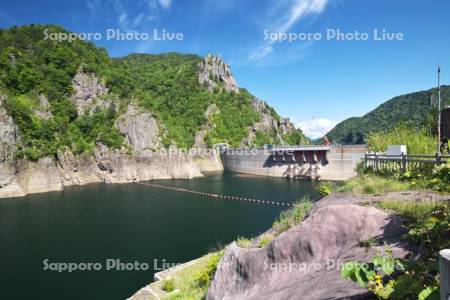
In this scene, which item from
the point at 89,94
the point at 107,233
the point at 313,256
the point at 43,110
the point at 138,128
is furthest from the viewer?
the point at 89,94

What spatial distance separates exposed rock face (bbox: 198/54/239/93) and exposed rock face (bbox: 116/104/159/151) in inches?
2054

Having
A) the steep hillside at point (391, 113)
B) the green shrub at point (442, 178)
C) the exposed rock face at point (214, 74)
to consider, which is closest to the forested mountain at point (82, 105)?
the exposed rock face at point (214, 74)

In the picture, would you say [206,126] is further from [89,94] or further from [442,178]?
[442,178]

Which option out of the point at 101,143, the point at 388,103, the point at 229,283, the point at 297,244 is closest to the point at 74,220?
the point at 229,283

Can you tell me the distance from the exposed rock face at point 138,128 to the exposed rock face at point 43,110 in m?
16.1

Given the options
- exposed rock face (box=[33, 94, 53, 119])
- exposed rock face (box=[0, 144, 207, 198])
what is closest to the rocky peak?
exposed rock face (box=[0, 144, 207, 198])

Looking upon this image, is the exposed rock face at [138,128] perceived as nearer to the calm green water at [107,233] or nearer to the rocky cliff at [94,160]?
the rocky cliff at [94,160]

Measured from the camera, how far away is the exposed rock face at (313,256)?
6.50m

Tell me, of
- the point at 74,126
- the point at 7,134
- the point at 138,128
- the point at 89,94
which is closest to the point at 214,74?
the point at 138,128

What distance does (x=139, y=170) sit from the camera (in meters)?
78.4

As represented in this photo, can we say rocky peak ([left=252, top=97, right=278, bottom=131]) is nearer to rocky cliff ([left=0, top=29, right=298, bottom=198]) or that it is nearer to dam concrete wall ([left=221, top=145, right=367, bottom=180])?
rocky cliff ([left=0, top=29, right=298, bottom=198])

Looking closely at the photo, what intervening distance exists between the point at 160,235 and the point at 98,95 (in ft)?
222

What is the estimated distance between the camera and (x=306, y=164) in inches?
2889

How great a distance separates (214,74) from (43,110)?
76.3 m
